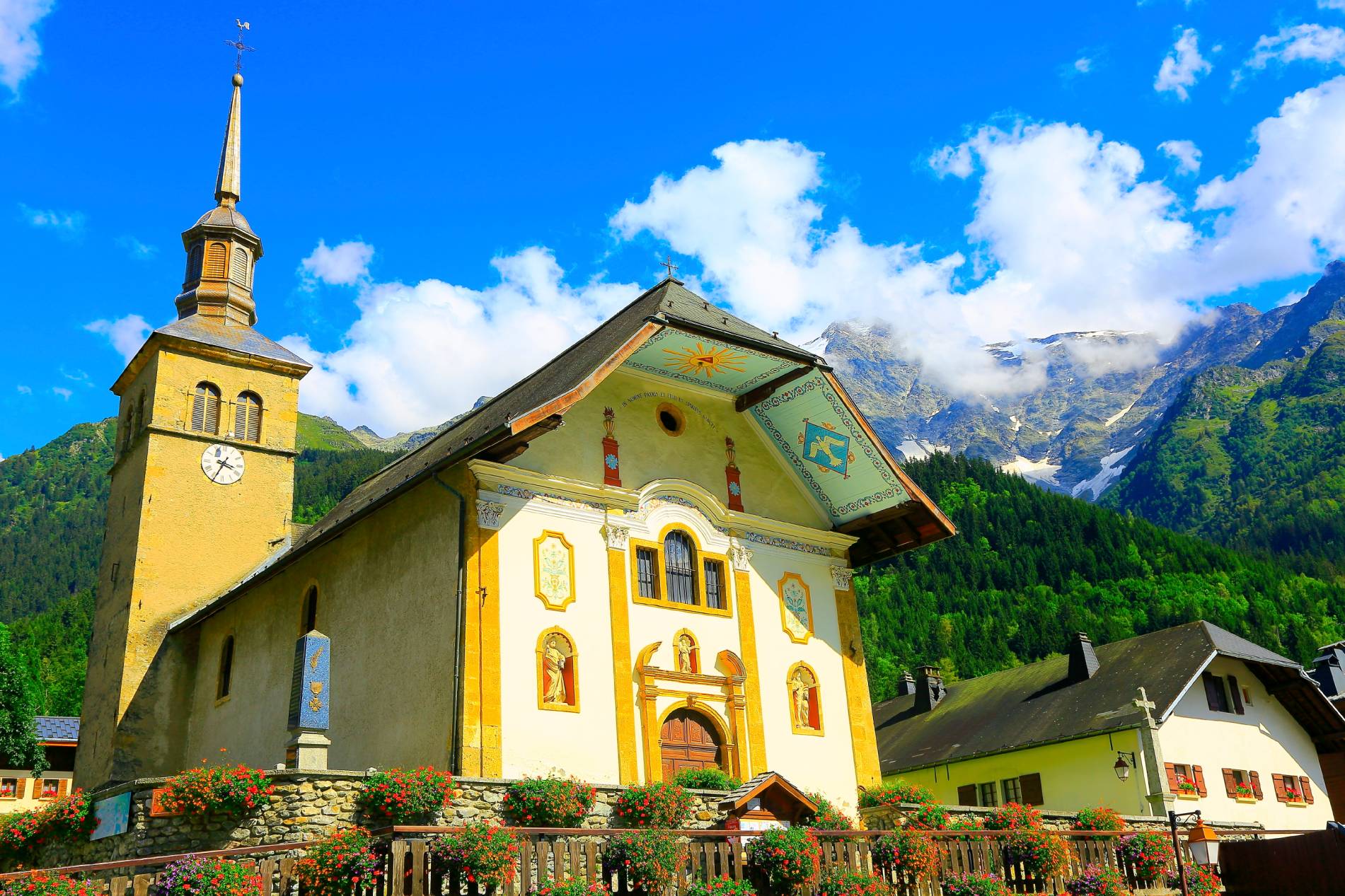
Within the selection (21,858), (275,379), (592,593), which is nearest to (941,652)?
(275,379)

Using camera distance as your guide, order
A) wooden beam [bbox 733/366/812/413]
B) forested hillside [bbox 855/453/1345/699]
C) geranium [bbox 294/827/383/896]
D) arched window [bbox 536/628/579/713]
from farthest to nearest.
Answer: forested hillside [bbox 855/453/1345/699] → wooden beam [bbox 733/366/812/413] → arched window [bbox 536/628/579/713] → geranium [bbox 294/827/383/896]

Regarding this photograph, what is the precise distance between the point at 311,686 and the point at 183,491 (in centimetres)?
1739

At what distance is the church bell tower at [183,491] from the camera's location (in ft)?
104

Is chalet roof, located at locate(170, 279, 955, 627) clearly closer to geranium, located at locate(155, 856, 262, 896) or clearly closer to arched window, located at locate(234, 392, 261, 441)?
arched window, located at locate(234, 392, 261, 441)

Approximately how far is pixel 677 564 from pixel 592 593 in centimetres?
239

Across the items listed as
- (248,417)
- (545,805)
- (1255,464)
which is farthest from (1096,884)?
(1255,464)

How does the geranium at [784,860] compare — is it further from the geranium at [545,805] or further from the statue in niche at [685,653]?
the statue in niche at [685,653]

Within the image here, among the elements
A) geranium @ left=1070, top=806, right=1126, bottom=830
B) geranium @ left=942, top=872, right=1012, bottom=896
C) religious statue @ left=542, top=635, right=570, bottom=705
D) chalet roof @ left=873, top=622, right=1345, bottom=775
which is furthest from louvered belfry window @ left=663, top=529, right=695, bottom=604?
chalet roof @ left=873, top=622, right=1345, bottom=775

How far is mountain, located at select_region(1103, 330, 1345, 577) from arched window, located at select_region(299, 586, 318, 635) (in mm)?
92338

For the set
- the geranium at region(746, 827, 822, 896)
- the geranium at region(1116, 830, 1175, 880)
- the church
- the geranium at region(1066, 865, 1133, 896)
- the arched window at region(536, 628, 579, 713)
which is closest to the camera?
the geranium at region(746, 827, 822, 896)

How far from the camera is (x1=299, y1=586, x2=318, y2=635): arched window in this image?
1032 inches

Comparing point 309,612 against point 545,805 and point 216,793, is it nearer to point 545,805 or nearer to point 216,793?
point 216,793

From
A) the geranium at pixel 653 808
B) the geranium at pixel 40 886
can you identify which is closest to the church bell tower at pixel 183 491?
the geranium at pixel 653 808

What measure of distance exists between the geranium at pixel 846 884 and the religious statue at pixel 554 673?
6.33 metres
